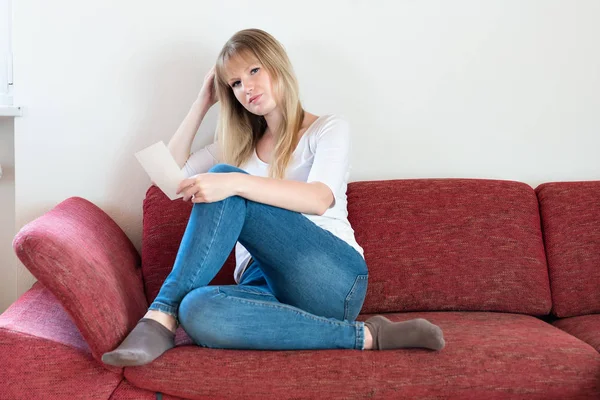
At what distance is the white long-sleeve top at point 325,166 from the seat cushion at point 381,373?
41 centimetres

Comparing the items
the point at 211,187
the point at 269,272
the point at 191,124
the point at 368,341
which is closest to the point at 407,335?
the point at 368,341

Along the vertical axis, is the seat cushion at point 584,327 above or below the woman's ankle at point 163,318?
below

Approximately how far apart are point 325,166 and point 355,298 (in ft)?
1.20

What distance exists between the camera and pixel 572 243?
224 cm

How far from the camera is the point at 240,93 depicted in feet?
6.74

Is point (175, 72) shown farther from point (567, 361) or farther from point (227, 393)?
point (567, 361)

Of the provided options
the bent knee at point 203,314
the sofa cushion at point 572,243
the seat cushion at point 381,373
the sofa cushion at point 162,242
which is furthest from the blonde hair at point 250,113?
the sofa cushion at point 572,243

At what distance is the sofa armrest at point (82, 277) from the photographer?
1.58m

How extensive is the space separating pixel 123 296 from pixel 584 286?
1401 mm

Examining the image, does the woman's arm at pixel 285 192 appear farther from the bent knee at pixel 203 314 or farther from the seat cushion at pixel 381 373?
the seat cushion at pixel 381 373

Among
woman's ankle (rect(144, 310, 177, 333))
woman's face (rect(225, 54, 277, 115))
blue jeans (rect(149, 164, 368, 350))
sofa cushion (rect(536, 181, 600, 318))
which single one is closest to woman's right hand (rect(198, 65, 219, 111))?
woman's face (rect(225, 54, 277, 115))

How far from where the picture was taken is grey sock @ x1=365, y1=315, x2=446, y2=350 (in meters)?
1.69

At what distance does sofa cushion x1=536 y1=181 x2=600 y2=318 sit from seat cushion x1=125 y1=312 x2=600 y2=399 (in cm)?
45

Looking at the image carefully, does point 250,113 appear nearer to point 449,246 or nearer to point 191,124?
point 191,124
